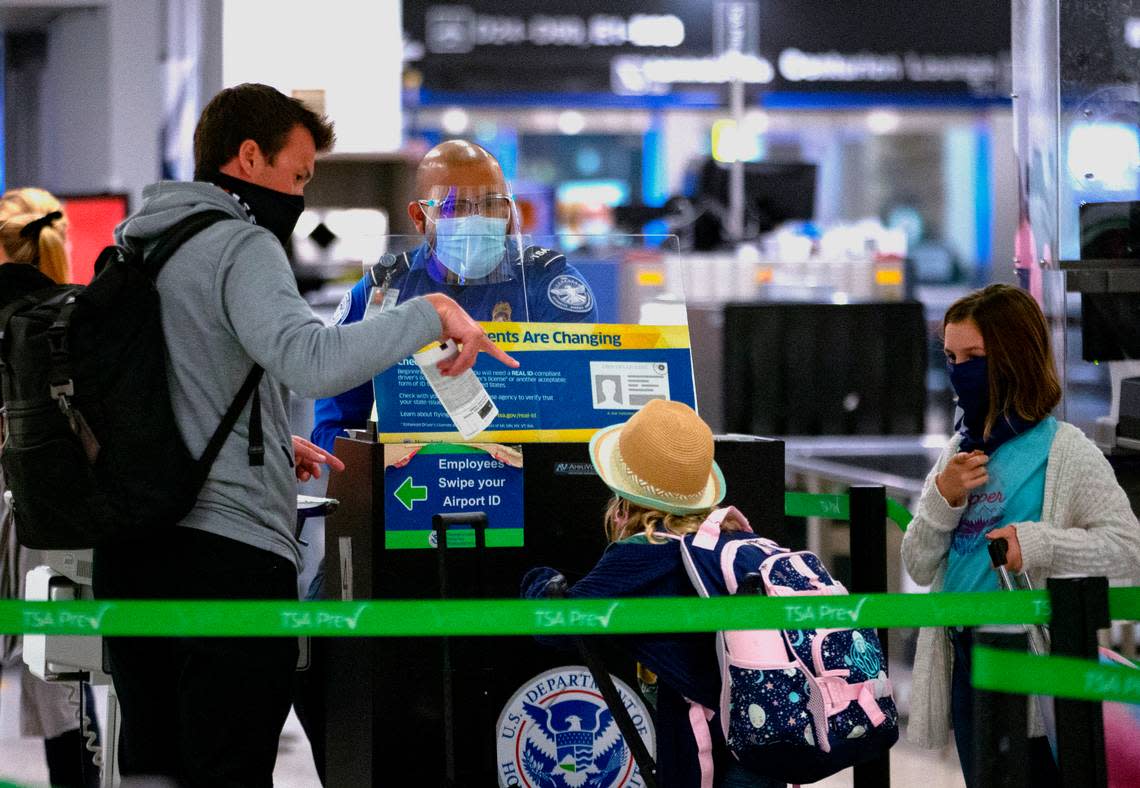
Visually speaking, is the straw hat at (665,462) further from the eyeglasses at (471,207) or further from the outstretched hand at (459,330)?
the eyeglasses at (471,207)

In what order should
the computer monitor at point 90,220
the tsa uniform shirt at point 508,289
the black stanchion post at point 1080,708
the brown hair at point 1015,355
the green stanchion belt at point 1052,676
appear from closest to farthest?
1. the green stanchion belt at point 1052,676
2. the black stanchion post at point 1080,708
3. the brown hair at point 1015,355
4. the tsa uniform shirt at point 508,289
5. the computer monitor at point 90,220

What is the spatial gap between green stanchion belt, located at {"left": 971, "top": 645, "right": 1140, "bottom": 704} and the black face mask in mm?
1375

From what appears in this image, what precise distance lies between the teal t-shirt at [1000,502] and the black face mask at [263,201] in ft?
4.81

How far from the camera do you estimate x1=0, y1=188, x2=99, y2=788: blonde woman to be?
4.04m

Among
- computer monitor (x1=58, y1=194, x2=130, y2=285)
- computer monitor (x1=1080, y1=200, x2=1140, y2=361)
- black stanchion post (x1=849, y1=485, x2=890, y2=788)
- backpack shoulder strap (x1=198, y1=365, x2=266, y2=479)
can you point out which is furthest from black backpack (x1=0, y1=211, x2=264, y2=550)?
computer monitor (x1=58, y1=194, x2=130, y2=285)

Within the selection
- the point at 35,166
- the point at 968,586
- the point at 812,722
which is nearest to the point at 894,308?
the point at 35,166

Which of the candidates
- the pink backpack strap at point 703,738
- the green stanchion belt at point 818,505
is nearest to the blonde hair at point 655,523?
the pink backpack strap at point 703,738

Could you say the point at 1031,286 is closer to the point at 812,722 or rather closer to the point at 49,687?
the point at 812,722

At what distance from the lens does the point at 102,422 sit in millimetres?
2588

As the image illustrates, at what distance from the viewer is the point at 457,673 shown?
3234 mm

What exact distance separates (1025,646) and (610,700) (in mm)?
804

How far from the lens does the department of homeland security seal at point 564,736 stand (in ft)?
10.6

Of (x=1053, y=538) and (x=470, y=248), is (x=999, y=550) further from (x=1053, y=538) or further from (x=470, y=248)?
(x=470, y=248)

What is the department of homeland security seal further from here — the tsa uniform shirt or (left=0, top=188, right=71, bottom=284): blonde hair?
(left=0, top=188, right=71, bottom=284): blonde hair
